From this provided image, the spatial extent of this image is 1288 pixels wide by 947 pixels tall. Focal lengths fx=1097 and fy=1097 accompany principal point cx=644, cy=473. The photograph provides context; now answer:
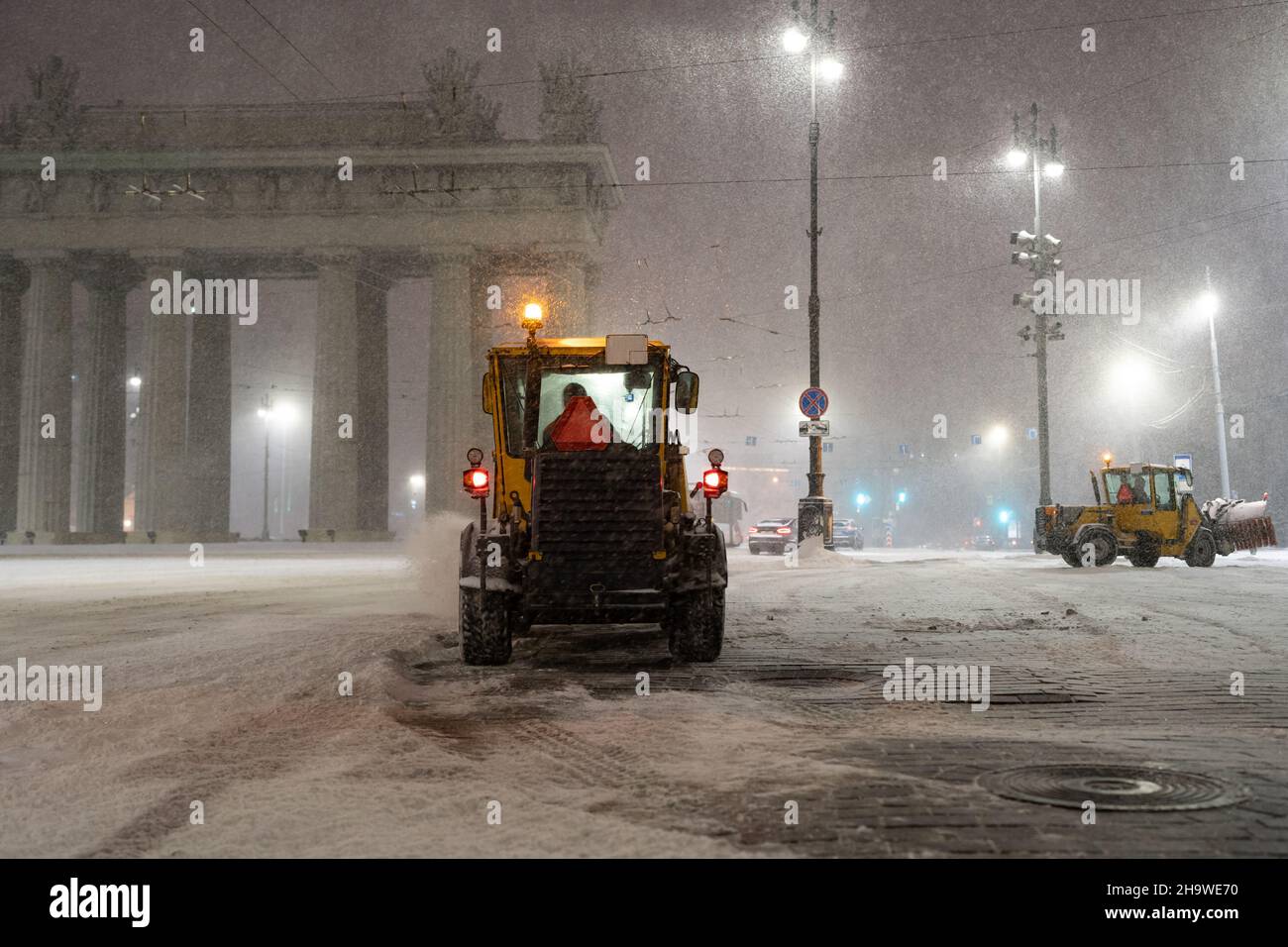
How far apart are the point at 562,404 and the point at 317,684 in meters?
3.54

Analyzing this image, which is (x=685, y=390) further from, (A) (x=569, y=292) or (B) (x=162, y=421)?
(B) (x=162, y=421)

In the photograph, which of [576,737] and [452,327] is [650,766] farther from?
[452,327]

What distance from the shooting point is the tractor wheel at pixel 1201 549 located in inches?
1033

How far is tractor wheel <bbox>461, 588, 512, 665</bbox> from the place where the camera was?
9609 mm

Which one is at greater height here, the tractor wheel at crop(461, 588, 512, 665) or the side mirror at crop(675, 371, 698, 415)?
the side mirror at crop(675, 371, 698, 415)

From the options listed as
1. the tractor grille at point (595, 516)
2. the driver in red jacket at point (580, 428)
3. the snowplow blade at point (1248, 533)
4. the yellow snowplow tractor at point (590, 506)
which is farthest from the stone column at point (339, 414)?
the tractor grille at point (595, 516)

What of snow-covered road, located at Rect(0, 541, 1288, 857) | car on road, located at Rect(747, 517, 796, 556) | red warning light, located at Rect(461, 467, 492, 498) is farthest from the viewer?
car on road, located at Rect(747, 517, 796, 556)

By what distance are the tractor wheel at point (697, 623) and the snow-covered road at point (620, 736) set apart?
0.25 meters

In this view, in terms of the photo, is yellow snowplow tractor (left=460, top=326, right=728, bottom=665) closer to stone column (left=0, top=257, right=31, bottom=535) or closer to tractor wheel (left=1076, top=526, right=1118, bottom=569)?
tractor wheel (left=1076, top=526, right=1118, bottom=569)

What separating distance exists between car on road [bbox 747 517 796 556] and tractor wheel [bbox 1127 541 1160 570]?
64.1ft

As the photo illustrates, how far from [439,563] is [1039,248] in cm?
2428

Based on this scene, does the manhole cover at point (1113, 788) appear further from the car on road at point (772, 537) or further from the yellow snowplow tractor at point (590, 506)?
the car on road at point (772, 537)

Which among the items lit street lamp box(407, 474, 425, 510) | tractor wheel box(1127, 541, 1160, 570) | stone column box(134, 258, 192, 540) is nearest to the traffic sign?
tractor wheel box(1127, 541, 1160, 570)
